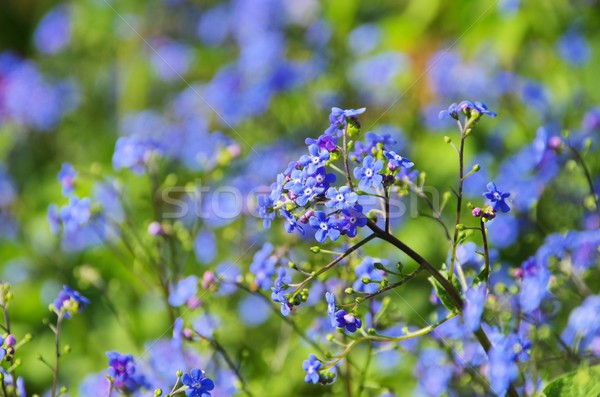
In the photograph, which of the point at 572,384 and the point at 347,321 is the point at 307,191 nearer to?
the point at 347,321

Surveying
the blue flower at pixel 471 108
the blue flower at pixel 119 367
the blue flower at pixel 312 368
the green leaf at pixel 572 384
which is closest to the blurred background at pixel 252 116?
the blue flower at pixel 119 367

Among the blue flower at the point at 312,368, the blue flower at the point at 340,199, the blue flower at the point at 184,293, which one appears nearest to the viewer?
the blue flower at the point at 340,199

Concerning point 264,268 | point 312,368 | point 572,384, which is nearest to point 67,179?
point 264,268

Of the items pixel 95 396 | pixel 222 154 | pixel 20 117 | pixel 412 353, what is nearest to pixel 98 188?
pixel 222 154

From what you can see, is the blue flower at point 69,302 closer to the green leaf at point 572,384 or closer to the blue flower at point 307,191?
the blue flower at point 307,191

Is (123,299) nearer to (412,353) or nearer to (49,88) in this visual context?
(412,353)

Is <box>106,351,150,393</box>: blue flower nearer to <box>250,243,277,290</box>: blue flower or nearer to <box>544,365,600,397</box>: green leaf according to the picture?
<box>250,243,277,290</box>: blue flower

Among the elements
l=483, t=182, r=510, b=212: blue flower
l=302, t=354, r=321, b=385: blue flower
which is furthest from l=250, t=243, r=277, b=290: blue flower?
l=483, t=182, r=510, b=212: blue flower

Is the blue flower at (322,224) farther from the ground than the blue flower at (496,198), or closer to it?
closer to it
